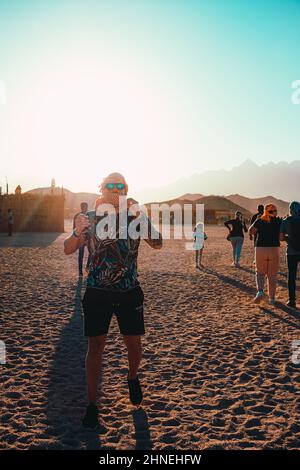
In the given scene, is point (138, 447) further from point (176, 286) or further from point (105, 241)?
point (176, 286)

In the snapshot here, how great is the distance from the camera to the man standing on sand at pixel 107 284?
3346 millimetres

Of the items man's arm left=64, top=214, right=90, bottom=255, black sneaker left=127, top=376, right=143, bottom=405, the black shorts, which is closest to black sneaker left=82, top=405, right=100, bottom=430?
black sneaker left=127, top=376, right=143, bottom=405

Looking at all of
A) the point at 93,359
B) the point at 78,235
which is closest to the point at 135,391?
the point at 93,359

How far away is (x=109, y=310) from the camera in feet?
11.1

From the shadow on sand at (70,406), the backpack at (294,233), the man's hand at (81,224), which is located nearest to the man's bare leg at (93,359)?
the shadow on sand at (70,406)

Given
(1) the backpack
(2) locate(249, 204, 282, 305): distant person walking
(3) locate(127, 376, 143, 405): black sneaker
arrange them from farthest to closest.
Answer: (2) locate(249, 204, 282, 305): distant person walking → (1) the backpack → (3) locate(127, 376, 143, 405): black sneaker

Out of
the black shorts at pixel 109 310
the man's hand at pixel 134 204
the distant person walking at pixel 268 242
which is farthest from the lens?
the distant person walking at pixel 268 242

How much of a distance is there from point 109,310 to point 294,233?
525 cm

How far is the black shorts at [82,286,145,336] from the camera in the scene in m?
3.32

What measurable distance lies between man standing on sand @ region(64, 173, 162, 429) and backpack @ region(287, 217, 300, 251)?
4.79m

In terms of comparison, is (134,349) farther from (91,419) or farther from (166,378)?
(166,378)

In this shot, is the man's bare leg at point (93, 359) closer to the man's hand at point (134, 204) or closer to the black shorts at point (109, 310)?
the black shorts at point (109, 310)

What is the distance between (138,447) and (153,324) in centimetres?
360

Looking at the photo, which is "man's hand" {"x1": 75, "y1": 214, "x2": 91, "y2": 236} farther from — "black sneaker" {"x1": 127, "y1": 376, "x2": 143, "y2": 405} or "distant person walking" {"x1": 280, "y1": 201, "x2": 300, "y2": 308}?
"distant person walking" {"x1": 280, "y1": 201, "x2": 300, "y2": 308}
